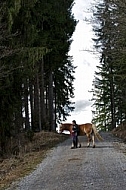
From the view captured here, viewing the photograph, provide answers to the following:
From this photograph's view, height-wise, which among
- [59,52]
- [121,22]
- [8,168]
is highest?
[59,52]

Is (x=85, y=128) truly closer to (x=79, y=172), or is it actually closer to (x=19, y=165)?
(x=19, y=165)

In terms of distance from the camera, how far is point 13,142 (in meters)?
26.1

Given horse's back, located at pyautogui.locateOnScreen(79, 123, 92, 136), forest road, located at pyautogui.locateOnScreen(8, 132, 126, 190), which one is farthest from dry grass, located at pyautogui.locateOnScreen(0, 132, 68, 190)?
horse's back, located at pyautogui.locateOnScreen(79, 123, 92, 136)

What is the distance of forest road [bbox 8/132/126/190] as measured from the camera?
12.1 meters

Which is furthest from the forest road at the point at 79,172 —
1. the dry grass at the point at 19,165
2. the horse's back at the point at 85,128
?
the horse's back at the point at 85,128

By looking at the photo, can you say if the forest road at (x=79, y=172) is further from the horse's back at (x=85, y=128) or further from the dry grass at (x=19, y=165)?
the horse's back at (x=85, y=128)

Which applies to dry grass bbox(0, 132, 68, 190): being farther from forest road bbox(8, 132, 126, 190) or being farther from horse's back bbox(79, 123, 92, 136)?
horse's back bbox(79, 123, 92, 136)

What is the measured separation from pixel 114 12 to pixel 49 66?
1765 cm

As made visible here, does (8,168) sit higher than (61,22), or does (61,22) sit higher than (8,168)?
(61,22)

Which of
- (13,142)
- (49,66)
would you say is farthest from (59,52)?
(13,142)

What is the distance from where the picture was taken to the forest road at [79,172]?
12070 millimetres

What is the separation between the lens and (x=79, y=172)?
1438 cm

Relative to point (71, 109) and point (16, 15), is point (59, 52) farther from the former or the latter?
point (71, 109)

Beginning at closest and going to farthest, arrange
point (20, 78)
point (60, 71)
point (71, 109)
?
1. point (20, 78)
2. point (60, 71)
3. point (71, 109)
